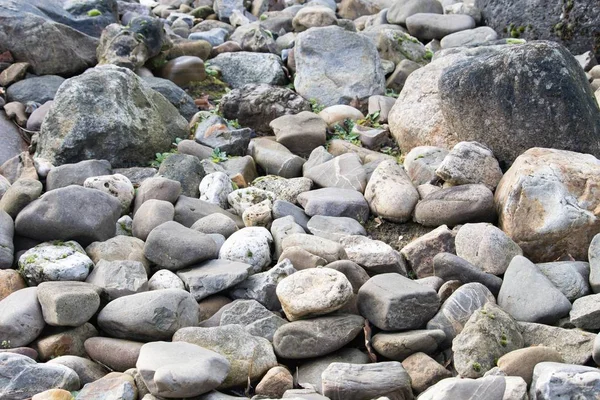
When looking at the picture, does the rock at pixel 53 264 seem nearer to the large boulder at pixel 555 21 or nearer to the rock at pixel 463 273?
the rock at pixel 463 273

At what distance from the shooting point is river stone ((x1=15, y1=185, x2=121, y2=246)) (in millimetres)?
5535

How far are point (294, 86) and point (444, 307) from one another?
15.6 feet

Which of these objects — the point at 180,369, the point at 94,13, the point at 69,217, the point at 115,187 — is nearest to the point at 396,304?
Answer: the point at 180,369

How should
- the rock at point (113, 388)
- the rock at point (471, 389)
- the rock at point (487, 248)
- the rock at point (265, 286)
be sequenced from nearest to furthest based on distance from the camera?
the rock at point (471, 389) < the rock at point (113, 388) < the rock at point (265, 286) < the rock at point (487, 248)

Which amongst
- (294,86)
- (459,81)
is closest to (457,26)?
(294,86)

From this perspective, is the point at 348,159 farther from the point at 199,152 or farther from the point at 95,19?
the point at 95,19

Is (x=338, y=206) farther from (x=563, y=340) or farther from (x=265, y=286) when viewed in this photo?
(x=563, y=340)

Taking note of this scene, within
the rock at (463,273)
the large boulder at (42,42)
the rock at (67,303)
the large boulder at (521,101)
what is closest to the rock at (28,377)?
the rock at (67,303)

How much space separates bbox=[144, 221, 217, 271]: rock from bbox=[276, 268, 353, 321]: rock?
0.76 metres

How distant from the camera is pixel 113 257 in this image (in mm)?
5484

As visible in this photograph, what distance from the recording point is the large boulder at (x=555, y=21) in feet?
29.9

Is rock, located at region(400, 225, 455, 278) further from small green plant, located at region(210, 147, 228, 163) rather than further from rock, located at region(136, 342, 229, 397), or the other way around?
small green plant, located at region(210, 147, 228, 163)

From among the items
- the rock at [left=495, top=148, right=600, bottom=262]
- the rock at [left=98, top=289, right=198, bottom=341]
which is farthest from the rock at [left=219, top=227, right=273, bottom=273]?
the rock at [left=495, top=148, right=600, bottom=262]

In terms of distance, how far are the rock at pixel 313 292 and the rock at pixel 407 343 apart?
0.34 meters
